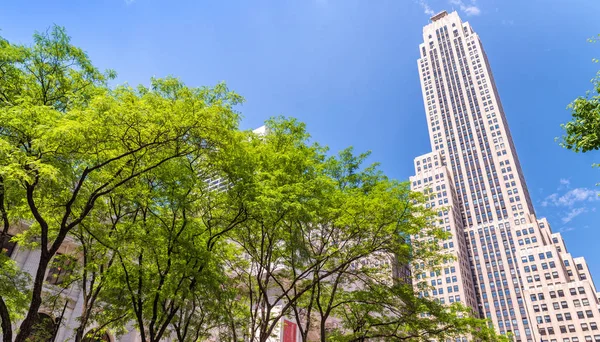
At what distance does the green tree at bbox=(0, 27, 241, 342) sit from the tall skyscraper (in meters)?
69.4

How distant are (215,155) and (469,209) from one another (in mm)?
122504

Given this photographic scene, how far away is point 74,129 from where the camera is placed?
8.74 metres

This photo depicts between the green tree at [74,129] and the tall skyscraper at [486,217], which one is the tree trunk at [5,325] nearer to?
the green tree at [74,129]

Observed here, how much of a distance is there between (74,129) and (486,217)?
12512 cm

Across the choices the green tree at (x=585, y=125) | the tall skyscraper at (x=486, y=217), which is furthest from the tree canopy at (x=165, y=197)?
the tall skyscraper at (x=486, y=217)

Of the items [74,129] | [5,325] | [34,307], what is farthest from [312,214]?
[5,325]

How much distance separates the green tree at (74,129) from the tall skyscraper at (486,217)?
69.4 metres

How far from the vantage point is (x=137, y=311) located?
38.4 feet

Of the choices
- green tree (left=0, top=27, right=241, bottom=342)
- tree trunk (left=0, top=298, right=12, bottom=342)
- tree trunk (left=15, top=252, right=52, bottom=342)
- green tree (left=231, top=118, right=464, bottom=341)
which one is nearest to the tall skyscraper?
green tree (left=231, top=118, right=464, bottom=341)

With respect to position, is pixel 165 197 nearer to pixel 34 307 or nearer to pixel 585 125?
pixel 34 307

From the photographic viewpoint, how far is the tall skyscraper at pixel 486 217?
87.8m

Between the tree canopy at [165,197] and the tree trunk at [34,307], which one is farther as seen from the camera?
the tree canopy at [165,197]

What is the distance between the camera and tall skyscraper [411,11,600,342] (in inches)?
3457

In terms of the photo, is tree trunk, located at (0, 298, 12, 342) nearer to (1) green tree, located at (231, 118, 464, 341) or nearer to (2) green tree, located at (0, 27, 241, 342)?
(2) green tree, located at (0, 27, 241, 342)
